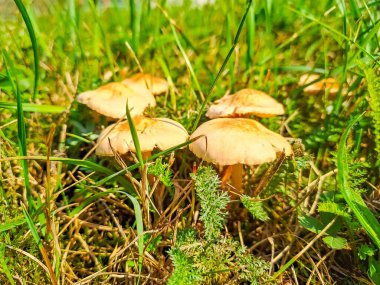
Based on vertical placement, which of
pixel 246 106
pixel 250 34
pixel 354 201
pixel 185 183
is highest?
pixel 250 34

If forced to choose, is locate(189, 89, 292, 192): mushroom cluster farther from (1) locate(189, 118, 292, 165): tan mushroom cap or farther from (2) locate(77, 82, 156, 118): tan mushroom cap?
(2) locate(77, 82, 156, 118): tan mushroom cap

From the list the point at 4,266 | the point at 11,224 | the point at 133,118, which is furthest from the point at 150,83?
the point at 4,266

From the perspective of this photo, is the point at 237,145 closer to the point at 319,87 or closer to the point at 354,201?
the point at 354,201

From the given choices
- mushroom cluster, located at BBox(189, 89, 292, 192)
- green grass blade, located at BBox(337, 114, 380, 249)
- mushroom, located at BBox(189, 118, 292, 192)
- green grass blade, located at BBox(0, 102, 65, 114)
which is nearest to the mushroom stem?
mushroom cluster, located at BBox(189, 89, 292, 192)

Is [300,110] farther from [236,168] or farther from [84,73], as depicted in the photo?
[84,73]

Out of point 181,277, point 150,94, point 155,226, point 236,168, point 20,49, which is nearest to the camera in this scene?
point 181,277

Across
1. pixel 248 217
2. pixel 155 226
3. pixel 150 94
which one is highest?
pixel 150 94

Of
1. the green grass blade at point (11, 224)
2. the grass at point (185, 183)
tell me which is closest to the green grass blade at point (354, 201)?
the grass at point (185, 183)

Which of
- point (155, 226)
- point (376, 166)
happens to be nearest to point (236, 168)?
point (155, 226)
